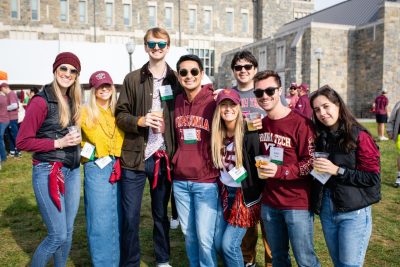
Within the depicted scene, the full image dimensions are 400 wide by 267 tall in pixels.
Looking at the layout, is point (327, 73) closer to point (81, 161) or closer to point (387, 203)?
point (387, 203)

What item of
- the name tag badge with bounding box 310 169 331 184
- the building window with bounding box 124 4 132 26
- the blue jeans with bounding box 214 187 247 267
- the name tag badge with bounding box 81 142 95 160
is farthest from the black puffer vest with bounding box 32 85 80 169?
the building window with bounding box 124 4 132 26

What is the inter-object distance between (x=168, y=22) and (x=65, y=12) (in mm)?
9926

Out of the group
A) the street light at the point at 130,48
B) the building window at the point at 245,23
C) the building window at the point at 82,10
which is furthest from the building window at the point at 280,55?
the building window at the point at 82,10

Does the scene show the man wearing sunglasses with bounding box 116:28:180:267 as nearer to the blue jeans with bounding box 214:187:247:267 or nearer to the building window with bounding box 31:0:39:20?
the blue jeans with bounding box 214:187:247:267

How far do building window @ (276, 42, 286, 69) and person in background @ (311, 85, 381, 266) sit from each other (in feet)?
84.3

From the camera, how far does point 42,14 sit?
1297 inches

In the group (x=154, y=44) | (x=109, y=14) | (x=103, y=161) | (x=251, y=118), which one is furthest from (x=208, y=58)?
(x=251, y=118)

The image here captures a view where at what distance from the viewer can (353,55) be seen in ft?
82.5

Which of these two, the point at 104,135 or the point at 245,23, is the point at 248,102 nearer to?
the point at 104,135

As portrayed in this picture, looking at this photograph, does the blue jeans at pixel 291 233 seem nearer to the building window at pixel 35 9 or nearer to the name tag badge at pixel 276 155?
the name tag badge at pixel 276 155

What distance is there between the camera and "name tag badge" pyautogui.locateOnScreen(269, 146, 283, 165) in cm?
248

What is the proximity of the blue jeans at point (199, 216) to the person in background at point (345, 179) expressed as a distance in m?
0.83

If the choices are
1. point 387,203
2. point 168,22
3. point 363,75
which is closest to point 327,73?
point 363,75

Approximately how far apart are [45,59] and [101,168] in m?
12.6
